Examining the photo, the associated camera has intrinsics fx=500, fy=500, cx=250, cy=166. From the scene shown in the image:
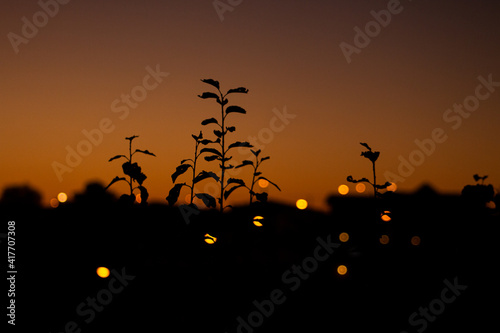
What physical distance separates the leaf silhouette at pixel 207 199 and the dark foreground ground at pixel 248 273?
23 cm

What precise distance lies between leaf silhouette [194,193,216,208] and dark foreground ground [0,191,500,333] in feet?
0.75

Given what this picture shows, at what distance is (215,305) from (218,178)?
61.6 inches

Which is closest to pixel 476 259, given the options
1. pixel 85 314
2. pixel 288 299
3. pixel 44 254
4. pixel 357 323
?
pixel 357 323

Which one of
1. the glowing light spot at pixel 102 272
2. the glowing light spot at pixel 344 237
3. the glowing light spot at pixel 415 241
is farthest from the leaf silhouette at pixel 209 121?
the glowing light spot at pixel 415 241

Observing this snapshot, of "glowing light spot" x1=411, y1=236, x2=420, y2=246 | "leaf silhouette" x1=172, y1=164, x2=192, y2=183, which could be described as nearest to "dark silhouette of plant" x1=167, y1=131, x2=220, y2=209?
"leaf silhouette" x1=172, y1=164, x2=192, y2=183

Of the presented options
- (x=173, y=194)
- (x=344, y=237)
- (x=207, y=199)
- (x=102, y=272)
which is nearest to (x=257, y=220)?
(x=207, y=199)

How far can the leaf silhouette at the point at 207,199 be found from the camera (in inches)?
241

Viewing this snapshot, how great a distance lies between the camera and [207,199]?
6.14 metres

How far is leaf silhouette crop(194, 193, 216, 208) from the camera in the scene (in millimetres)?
6117

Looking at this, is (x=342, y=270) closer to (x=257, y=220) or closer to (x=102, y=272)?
(x=257, y=220)

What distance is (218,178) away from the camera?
623 centimetres

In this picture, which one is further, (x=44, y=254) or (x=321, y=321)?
(x=44, y=254)

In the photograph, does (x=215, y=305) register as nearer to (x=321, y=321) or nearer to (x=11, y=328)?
(x=321, y=321)

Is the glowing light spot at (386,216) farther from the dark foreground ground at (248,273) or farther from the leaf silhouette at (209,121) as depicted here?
the leaf silhouette at (209,121)
